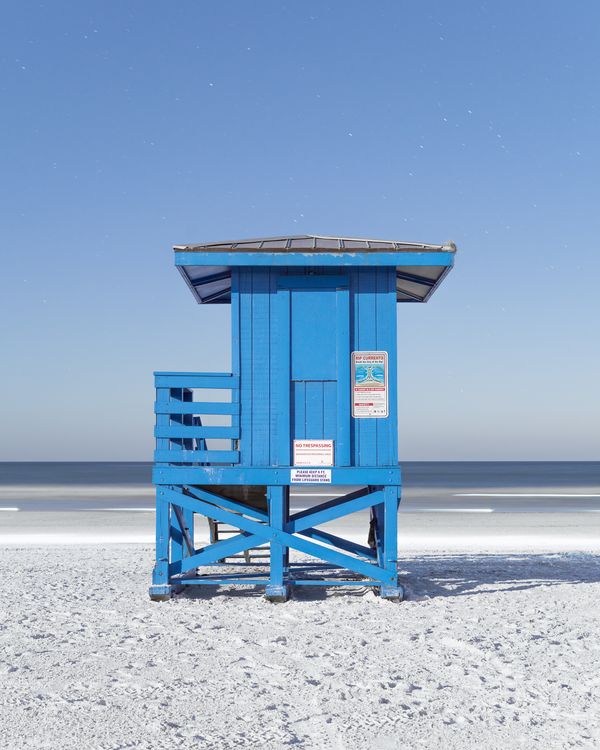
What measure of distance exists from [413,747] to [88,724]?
2018 millimetres

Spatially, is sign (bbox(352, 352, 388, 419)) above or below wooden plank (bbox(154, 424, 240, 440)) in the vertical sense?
above

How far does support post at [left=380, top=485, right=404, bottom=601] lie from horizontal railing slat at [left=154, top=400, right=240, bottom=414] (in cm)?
200

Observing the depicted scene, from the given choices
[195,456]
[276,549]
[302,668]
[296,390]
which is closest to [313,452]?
[296,390]

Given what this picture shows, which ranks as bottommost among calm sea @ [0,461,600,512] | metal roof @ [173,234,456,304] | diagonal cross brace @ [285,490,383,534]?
calm sea @ [0,461,600,512]

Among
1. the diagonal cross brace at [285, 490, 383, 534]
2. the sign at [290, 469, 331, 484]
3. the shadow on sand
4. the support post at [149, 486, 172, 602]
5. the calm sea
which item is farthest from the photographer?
the calm sea

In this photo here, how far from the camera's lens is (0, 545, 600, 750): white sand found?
4.60 meters

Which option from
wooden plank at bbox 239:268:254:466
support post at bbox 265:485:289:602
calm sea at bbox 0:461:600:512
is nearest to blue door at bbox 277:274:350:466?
wooden plank at bbox 239:268:254:466

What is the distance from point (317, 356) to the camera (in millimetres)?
8531

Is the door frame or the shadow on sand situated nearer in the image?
the door frame

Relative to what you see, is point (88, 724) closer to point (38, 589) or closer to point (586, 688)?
point (586, 688)

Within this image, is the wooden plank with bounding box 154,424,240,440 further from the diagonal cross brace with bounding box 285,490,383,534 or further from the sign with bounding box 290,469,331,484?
the diagonal cross brace with bounding box 285,490,383,534

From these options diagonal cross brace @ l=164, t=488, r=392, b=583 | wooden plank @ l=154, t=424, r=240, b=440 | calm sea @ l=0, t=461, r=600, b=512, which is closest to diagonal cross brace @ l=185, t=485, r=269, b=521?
diagonal cross brace @ l=164, t=488, r=392, b=583

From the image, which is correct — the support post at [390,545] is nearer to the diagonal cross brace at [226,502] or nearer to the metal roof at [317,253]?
the diagonal cross brace at [226,502]

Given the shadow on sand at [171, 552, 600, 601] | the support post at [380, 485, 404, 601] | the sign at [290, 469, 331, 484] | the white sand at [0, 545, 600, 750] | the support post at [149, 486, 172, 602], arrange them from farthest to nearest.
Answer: the shadow on sand at [171, 552, 600, 601], the support post at [149, 486, 172, 602], the support post at [380, 485, 404, 601], the sign at [290, 469, 331, 484], the white sand at [0, 545, 600, 750]
